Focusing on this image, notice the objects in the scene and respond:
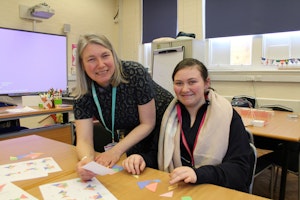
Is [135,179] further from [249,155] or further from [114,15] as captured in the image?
[114,15]

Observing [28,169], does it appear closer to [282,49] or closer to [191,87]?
[191,87]

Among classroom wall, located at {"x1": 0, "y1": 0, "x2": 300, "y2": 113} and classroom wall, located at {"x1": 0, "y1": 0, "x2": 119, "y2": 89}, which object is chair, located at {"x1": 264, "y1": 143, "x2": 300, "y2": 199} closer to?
classroom wall, located at {"x1": 0, "y1": 0, "x2": 300, "y2": 113}

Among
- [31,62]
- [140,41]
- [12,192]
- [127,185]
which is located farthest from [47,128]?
[140,41]

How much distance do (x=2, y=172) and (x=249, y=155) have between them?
1158 millimetres

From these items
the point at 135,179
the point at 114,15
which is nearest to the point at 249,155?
the point at 135,179

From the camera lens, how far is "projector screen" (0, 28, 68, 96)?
414 cm

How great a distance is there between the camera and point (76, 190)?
3.41ft

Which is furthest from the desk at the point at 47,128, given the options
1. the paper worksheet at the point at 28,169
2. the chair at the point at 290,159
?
the chair at the point at 290,159

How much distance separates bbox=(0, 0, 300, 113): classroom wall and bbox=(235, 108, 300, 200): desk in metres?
1.46

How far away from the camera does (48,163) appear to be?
1.35m

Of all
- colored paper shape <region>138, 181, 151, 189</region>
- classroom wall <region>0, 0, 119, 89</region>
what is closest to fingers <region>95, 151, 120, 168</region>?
colored paper shape <region>138, 181, 151, 189</region>

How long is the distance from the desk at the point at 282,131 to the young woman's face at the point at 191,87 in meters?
0.83

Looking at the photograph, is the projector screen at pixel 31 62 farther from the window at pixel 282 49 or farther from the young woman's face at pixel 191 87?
the young woman's face at pixel 191 87

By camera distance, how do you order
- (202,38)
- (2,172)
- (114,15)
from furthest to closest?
1. (114,15)
2. (202,38)
3. (2,172)
